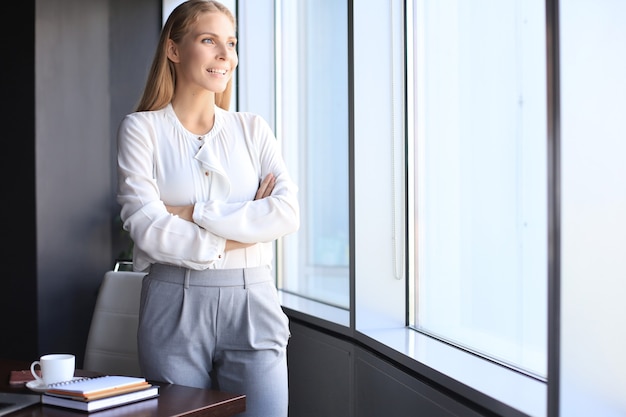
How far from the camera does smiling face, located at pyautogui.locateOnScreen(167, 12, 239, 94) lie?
7.15 feet

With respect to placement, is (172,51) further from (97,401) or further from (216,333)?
(97,401)

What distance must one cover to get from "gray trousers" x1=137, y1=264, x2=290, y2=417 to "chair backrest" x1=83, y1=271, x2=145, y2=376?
464 millimetres

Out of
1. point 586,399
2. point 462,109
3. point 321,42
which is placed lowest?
point 586,399

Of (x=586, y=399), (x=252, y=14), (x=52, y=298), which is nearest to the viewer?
(x=586, y=399)

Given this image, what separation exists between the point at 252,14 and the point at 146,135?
1.77 meters

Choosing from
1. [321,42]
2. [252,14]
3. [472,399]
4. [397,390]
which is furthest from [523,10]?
[252,14]

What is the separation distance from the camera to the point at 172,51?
7.38ft

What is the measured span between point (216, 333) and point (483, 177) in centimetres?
86

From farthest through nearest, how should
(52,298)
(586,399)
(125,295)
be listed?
(52,298)
(125,295)
(586,399)

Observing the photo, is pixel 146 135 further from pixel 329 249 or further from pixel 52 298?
pixel 52 298

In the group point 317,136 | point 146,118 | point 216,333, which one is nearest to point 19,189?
point 317,136

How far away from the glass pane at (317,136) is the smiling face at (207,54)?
85 centimetres

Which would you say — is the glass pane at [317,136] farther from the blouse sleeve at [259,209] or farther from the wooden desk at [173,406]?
the wooden desk at [173,406]

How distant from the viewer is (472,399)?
5.68 feet
